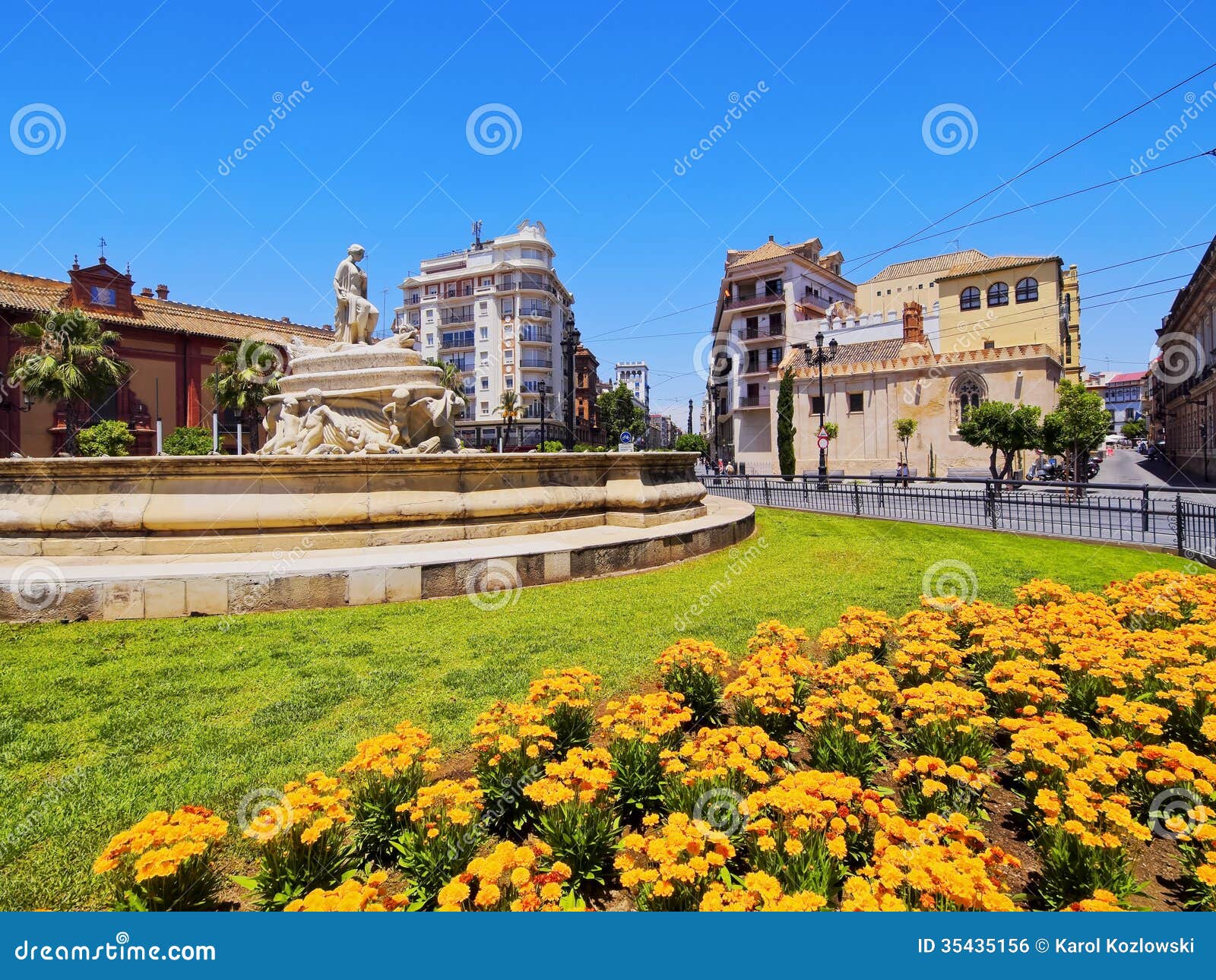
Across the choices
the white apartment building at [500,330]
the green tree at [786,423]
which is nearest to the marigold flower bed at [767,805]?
the green tree at [786,423]

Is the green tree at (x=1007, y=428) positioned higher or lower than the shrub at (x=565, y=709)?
higher

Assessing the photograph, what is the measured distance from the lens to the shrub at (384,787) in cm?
265

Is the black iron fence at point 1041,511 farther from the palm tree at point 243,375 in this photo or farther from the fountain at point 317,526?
the palm tree at point 243,375

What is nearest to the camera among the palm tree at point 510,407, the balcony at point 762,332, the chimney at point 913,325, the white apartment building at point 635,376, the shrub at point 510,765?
the shrub at point 510,765

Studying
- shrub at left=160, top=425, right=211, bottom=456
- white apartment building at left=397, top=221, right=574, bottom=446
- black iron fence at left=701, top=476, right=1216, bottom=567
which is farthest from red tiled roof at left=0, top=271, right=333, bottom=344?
black iron fence at left=701, top=476, right=1216, bottom=567

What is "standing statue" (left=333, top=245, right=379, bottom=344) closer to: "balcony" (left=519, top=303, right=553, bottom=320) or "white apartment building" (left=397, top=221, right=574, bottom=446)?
"white apartment building" (left=397, top=221, right=574, bottom=446)

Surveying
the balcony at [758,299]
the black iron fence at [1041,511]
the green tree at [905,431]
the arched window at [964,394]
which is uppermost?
the balcony at [758,299]

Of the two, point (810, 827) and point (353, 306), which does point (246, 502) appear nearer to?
point (353, 306)

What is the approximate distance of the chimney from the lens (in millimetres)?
41750

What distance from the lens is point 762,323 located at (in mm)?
49375

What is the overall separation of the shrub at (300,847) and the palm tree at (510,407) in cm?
4461

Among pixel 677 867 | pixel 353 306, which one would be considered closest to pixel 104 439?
pixel 353 306

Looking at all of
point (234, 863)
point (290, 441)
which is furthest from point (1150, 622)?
point (290, 441)

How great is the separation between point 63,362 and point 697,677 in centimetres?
3430
